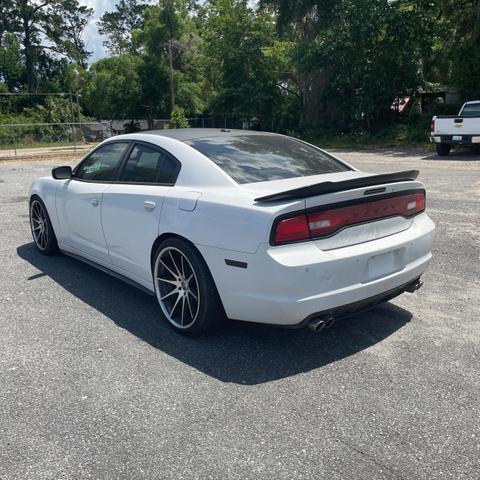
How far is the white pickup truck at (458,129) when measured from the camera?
1589cm

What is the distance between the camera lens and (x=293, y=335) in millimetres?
3719

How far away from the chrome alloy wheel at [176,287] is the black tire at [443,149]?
1603 centimetres

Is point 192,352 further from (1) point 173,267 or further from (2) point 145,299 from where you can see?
(2) point 145,299

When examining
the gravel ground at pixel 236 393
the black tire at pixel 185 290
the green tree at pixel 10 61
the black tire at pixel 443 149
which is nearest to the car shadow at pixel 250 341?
the gravel ground at pixel 236 393

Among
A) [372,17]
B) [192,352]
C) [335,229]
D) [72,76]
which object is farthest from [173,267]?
[72,76]

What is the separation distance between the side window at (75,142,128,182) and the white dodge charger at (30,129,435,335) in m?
0.03

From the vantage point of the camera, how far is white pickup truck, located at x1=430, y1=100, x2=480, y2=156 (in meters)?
15.9

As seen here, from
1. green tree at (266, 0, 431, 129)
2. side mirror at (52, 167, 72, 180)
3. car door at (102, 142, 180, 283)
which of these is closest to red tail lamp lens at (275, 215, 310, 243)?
car door at (102, 142, 180, 283)

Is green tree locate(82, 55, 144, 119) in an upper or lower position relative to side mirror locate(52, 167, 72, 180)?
upper

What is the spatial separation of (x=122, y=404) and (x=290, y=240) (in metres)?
1.38

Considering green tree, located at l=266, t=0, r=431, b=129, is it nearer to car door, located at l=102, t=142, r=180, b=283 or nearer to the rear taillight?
car door, located at l=102, t=142, r=180, b=283

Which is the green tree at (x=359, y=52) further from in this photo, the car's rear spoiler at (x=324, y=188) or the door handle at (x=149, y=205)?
the door handle at (x=149, y=205)

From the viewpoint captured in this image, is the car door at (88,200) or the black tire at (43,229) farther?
the black tire at (43,229)

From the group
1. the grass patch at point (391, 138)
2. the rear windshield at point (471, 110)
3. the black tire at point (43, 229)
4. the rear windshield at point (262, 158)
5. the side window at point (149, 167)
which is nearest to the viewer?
the rear windshield at point (262, 158)
